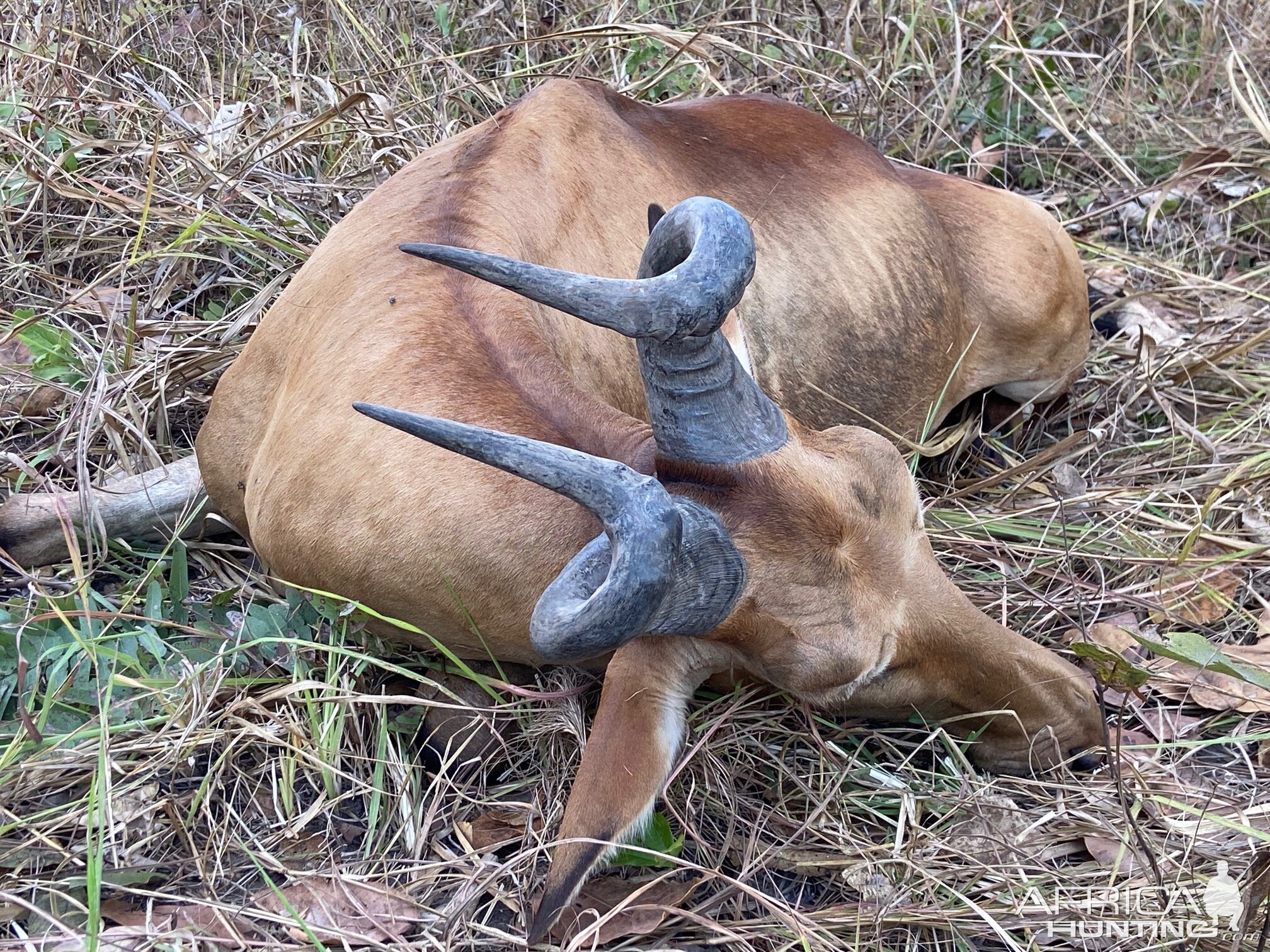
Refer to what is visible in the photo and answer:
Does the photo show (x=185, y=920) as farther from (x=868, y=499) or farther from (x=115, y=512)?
(x=868, y=499)

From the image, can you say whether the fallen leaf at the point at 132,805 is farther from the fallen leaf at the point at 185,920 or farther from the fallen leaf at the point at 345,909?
the fallen leaf at the point at 345,909

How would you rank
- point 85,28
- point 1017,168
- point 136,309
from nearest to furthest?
1. point 136,309
2. point 85,28
3. point 1017,168

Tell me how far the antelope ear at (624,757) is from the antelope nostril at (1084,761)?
104 cm

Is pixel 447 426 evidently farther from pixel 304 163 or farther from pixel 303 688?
pixel 304 163

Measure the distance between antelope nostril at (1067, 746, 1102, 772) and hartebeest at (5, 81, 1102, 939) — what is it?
13 mm

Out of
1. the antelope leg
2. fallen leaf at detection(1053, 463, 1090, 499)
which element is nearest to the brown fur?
the antelope leg

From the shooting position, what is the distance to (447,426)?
209 cm

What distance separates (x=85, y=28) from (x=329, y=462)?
349 cm

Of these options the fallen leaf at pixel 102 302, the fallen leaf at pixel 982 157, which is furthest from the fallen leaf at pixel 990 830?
the fallen leaf at pixel 982 157

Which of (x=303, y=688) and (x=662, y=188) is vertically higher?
(x=662, y=188)

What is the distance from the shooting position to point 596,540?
2.16m

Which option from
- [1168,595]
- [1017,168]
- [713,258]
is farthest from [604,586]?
[1017,168]

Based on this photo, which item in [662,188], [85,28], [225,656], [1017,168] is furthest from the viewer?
[1017,168]

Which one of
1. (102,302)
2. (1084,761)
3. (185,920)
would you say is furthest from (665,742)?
(102,302)
